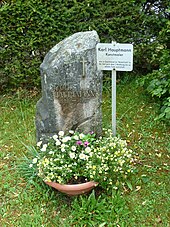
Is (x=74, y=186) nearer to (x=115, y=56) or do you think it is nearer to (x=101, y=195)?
(x=101, y=195)

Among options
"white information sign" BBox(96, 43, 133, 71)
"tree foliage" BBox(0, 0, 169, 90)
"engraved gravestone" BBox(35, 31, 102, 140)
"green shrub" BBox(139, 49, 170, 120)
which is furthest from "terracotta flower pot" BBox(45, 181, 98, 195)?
"tree foliage" BBox(0, 0, 169, 90)

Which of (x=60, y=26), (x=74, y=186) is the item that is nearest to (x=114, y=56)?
(x=74, y=186)

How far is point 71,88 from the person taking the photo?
10.2 ft

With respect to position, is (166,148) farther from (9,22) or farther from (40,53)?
(9,22)

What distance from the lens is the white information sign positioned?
9.52 feet

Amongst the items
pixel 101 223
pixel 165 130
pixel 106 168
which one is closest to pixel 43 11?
pixel 165 130

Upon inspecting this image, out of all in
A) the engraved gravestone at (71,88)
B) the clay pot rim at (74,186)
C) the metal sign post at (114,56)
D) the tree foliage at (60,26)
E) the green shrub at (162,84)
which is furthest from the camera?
the tree foliage at (60,26)

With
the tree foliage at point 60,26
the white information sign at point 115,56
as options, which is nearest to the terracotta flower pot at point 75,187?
the white information sign at point 115,56

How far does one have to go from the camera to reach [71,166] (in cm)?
283

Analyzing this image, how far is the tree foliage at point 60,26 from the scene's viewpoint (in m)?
4.56

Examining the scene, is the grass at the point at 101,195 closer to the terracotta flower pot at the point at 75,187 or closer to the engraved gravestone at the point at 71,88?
the terracotta flower pot at the point at 75,187

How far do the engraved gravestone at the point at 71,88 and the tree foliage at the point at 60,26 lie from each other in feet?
5.19

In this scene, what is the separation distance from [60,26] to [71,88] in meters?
1.90

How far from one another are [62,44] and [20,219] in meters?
1.67
